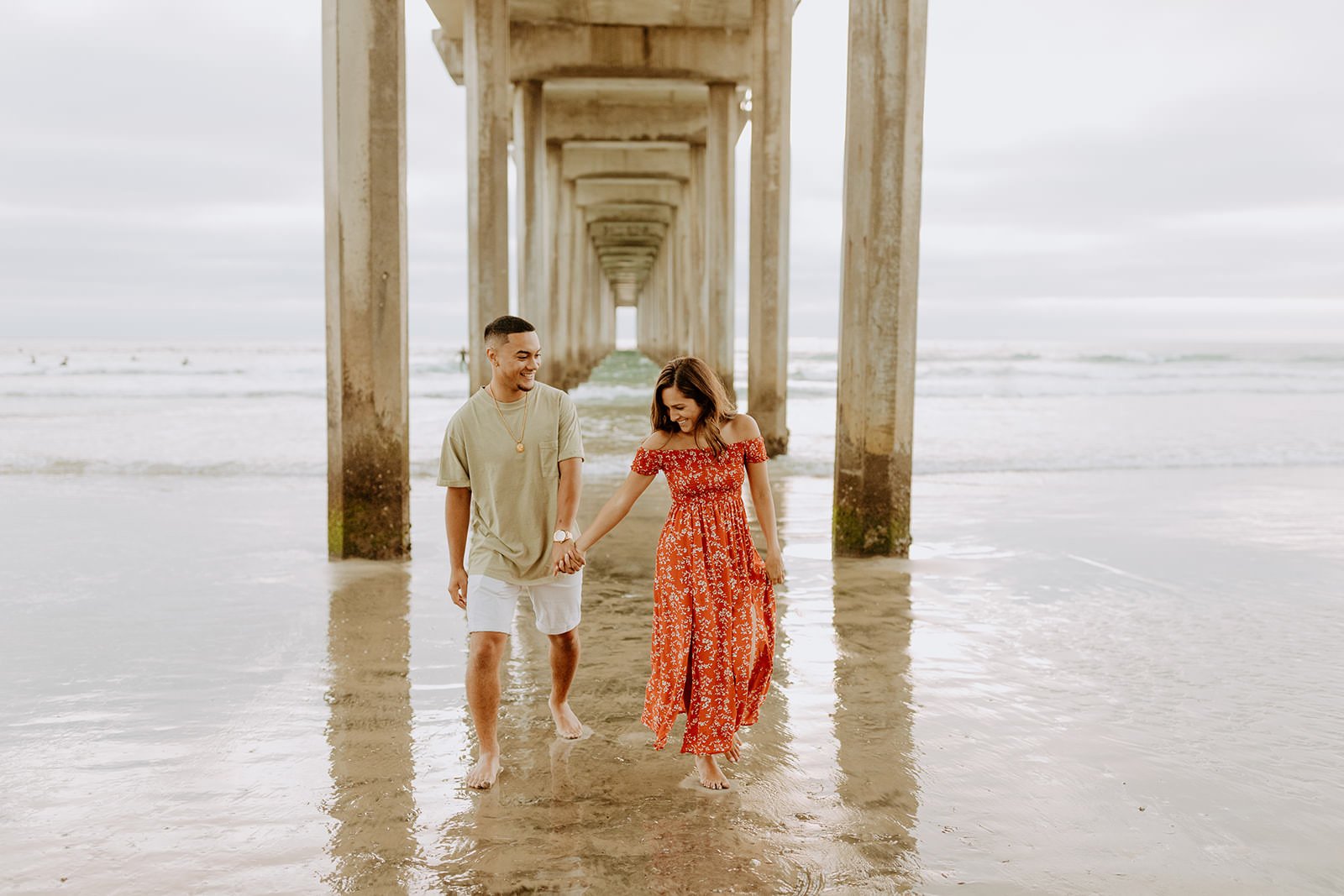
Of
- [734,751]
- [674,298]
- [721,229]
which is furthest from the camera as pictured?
[674,298]

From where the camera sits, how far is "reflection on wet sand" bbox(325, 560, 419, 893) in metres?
2.79

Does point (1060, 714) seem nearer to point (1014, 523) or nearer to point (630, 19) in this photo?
point (1014, 523)

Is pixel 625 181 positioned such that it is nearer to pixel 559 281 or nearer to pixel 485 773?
pixel 559 281

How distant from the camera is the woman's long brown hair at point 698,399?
3.22 m

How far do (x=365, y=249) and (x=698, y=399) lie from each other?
3.79 m

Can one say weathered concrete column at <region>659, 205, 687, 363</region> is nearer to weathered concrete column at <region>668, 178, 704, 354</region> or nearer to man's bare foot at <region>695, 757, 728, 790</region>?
weathered concrete column at <region>668, 178, 704, 354</region>

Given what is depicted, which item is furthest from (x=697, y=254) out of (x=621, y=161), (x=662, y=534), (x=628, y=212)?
(x=662, y=534)

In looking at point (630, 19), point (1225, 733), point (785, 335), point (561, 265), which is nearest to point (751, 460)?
point (1225, 733)

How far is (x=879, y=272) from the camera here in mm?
6520

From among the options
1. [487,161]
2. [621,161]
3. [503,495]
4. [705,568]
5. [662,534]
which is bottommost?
[705,568]

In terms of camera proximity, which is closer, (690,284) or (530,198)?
(530,198)

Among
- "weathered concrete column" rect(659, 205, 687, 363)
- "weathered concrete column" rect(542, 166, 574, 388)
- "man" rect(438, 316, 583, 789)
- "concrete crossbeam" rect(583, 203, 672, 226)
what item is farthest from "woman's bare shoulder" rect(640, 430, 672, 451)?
"concrete crossbeam" rect(583, 203, 672, 226)

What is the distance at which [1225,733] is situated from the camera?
3783 millimetres

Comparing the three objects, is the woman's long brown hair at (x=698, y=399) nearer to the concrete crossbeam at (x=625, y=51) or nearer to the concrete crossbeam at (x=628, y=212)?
the concrete crossbeam at (x=625, y=51)
